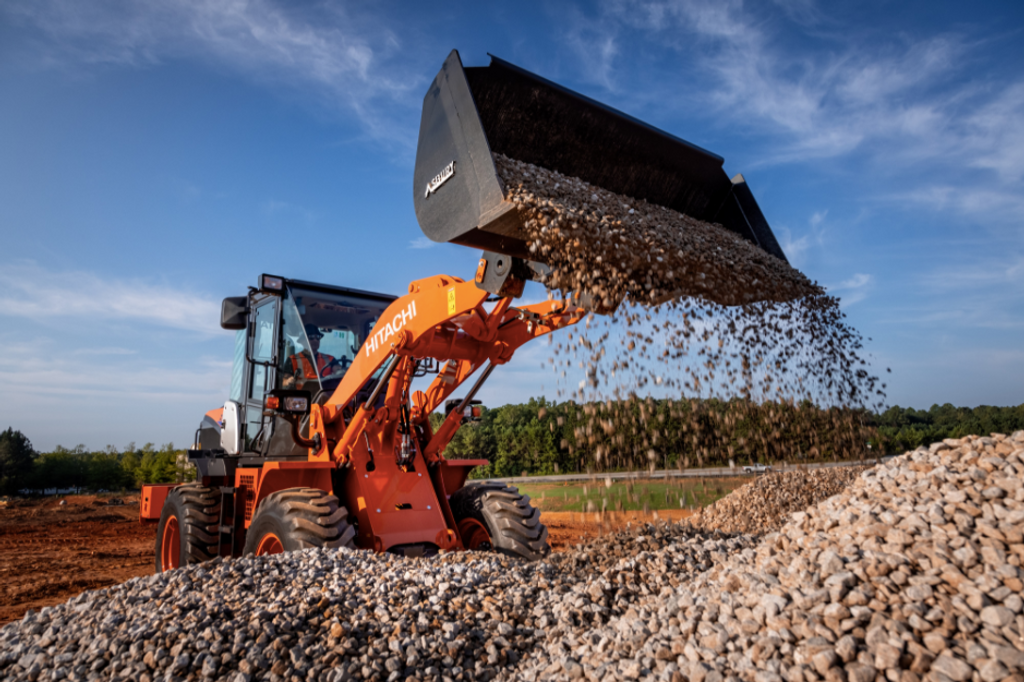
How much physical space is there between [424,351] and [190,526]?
292cm

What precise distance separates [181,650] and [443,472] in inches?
127

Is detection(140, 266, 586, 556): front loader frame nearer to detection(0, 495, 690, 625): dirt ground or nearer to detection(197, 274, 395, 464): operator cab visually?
detection(197, 274, 395, 464): operator cab

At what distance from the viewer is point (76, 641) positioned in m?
3.16

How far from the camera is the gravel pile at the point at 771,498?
807cm

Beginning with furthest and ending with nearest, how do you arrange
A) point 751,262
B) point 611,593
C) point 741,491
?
point 741,491 < point 751,262 < point 611,593

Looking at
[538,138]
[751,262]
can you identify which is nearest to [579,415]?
[751,262]

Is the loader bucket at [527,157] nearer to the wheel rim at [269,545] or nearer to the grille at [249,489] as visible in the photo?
the wheel rim at [269,545]

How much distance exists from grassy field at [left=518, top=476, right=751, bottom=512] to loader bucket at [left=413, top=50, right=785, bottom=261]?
2.60 metres

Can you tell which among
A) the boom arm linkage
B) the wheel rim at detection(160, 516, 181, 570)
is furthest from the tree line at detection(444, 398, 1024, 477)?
the wheel rim at detection(160, 516, 181, 570)

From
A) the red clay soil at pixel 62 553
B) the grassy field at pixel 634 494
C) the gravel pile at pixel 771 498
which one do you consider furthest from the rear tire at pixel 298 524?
the gravel pile at pixel 771 498

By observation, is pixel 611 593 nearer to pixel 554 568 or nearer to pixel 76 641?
pixel 554 568

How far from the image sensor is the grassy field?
5.72 m

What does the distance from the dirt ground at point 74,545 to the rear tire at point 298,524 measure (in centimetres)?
192

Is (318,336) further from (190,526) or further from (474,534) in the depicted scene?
(474,534)
